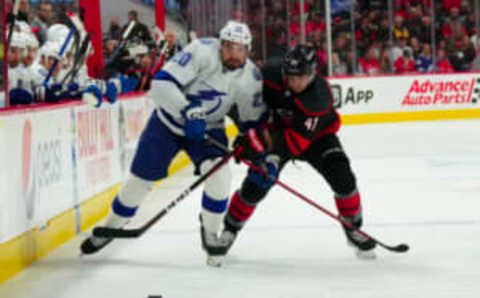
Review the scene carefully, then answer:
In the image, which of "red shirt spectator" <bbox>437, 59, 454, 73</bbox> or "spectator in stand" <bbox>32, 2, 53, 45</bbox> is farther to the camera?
"red shirt spectator" <bbox>437, 59, 454, 73</bbox>

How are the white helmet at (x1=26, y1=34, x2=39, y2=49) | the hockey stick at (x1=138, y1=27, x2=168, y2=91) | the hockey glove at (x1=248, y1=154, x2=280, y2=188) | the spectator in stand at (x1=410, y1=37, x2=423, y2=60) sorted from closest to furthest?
1. the hockey glove at (x1=248, y1=154, x2=280, y2=188)
2. the white helmet at (x1=26, y1=34, x2=39, y2=49)
3. the hockey stick at (x1=138, y1=27, x2=168, y2=91)
4. the spectator in stand at (x1=410, y1=37, x2=423, y2=60)

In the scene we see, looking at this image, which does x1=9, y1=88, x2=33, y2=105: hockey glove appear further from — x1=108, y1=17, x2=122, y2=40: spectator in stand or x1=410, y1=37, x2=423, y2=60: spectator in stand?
x1=410, y1=37, x2=423, y2=60: spectator in stand

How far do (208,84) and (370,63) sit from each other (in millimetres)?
9536

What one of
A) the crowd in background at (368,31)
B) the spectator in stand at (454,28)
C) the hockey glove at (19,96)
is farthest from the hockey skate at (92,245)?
the spectator in stand at (454,28)

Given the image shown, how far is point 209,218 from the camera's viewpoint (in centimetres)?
412

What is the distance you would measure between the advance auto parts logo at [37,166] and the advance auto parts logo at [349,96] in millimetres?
8347

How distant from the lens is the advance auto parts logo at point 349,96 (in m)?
12.5

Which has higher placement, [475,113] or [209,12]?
[209,12]

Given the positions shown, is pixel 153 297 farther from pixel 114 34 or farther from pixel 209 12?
pixel 209 12

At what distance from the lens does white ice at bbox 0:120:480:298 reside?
3.45 metres

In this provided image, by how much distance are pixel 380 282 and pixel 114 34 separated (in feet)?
15.3

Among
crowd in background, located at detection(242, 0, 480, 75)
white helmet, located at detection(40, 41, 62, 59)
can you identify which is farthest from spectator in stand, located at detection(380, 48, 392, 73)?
white helmet, located at detection(40, 41, 62, 59)

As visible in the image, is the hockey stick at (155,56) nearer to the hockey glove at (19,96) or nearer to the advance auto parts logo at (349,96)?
the hockey glove at (19,96)

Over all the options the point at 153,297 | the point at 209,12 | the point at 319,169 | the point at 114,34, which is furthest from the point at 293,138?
the point at 209,12
